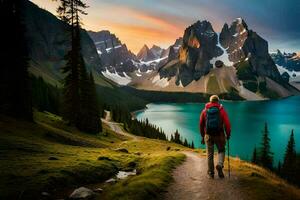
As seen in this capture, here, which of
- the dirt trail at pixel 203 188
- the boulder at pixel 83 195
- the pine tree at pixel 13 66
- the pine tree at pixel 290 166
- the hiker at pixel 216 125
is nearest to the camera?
the dirt trail at pixel 203 188

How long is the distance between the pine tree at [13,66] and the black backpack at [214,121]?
38552 millimetres

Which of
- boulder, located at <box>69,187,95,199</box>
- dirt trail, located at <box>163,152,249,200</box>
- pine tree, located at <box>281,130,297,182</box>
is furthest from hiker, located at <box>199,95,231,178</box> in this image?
pine tree, located at <box>281,130,297,182</box>

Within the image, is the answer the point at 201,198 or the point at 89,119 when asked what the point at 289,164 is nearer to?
the point at 89,119

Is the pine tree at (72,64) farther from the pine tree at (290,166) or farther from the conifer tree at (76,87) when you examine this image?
the pine tree at (290,166)

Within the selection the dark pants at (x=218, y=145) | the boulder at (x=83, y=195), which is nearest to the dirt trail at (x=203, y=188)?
the dark pants at (x=218, y=145)

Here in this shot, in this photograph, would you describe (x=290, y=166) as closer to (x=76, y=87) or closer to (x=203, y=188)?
(x=76, y=87)

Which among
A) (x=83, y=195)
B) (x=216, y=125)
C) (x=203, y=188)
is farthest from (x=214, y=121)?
(x=83, y=195)

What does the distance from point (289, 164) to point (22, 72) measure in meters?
64.9

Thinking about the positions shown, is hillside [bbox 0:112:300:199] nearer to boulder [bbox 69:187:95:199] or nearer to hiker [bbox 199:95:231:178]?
boulder [bbox 69:187:95:199]

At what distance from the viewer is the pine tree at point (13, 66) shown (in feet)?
157

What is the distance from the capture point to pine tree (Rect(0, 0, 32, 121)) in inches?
1879

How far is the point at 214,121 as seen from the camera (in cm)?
1614

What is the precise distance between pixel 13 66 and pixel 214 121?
4148cm

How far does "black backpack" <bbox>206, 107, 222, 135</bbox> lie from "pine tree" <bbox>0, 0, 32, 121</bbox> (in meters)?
38.6
